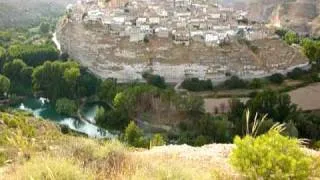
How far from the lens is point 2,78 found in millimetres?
44812

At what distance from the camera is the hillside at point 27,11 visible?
87312 millimetres

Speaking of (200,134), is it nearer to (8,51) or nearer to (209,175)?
(209,175)

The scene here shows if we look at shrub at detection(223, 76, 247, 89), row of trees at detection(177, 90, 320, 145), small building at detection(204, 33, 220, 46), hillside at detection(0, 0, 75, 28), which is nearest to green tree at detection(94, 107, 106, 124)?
row of trees at detection(177, 90, 320, 145)

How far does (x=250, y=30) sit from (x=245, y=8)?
43406 mm

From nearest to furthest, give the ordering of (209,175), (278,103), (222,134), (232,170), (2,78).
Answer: (209,175)
(232,170)
(222,134)
(278,103)
(2,78)

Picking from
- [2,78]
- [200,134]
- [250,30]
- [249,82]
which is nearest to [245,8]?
[250,30]

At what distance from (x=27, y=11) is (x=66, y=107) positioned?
63249 mm

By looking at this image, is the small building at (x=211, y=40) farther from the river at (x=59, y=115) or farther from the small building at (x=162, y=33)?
the river at (x=59, y=115)

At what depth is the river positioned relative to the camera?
37.4 meters

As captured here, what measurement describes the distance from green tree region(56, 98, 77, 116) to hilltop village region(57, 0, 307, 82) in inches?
241

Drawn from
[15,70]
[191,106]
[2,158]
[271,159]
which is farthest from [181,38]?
[271,159]

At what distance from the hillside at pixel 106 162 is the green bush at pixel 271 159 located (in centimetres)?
36

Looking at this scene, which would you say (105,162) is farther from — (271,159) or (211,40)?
(211,40)

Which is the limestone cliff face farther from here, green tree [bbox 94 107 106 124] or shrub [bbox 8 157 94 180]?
shrub [bbox 8 157 94 180]
